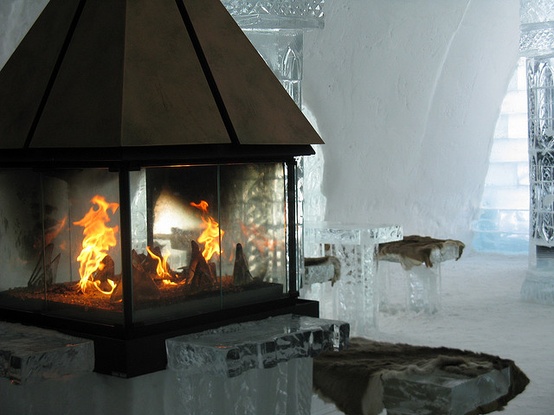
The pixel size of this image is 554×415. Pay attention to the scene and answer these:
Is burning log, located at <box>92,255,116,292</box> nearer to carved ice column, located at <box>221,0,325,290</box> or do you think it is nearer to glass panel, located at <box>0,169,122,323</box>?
glass panel, located at <box>0,169,122,323</box>

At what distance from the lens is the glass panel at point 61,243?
2852 mm

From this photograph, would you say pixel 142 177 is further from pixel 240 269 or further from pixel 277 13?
pixel 277 13

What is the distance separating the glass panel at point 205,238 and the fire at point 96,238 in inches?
3.8

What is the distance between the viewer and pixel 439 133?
9.12 m

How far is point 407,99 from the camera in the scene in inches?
309

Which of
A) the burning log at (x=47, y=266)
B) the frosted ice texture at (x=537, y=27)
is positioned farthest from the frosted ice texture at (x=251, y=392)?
the frosted ice texture at (x=537, y=27)

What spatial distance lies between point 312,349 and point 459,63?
6.25m

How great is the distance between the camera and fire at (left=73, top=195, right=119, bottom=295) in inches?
112

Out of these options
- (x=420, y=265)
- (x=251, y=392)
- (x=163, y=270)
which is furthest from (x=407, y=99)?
(x=163, y=270)

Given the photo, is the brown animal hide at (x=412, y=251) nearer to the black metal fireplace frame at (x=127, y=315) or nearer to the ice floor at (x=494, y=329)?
the ice floor at (x=494, y=329)

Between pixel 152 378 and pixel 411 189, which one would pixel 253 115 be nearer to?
pixel 152 378

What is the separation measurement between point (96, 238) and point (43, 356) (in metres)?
0.40

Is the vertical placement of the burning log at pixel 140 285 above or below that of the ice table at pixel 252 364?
above

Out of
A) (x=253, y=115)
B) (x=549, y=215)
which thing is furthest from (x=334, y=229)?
(x=253, y=115)
